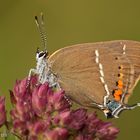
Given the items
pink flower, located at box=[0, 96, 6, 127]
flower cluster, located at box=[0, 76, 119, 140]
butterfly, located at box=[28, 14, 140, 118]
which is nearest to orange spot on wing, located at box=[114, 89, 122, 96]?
butterfly, located at box=[28, 14, 140, 118]

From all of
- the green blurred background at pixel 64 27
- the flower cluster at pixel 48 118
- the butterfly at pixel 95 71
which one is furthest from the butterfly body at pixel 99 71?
the green blurred background at pixel 64 27

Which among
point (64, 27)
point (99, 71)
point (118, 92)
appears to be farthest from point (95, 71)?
point (64, 27)

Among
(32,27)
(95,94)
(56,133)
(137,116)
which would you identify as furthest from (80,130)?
(32,27)

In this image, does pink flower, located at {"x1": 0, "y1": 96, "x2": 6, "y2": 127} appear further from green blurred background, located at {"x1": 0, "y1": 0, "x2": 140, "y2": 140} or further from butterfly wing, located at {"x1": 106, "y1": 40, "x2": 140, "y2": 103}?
green blurred background, located at {"x1": 0, "y1": 0, "x2": 140, "y2": 140}

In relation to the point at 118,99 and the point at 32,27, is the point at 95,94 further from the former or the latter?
the point at 32,27

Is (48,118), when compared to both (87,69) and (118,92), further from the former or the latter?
(87,69)

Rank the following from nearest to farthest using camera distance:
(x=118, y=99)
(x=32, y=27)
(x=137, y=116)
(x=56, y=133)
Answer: (x=56, y=133)
(x=118, y=99)
(x=137, y=116)
(x=32, y=27)

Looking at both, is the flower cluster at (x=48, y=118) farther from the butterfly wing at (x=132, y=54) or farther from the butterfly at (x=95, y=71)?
the butterfly wing at (x=132, y=54)
